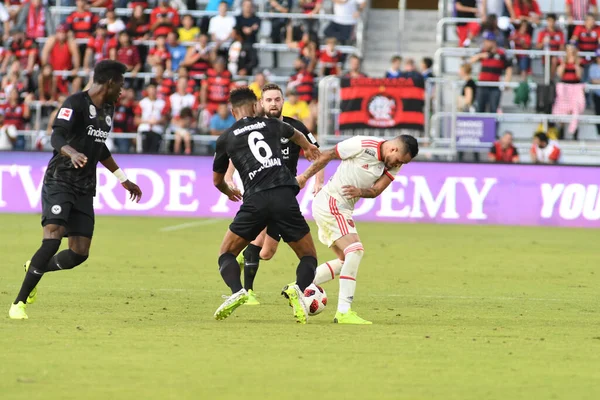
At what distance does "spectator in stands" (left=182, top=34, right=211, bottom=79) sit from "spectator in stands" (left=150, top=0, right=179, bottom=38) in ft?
3.52

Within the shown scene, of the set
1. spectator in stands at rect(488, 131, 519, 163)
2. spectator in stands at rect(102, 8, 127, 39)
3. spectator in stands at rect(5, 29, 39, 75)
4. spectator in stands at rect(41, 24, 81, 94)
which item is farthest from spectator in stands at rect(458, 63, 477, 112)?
spectator in stands at rect(5, 29, 39, 75)

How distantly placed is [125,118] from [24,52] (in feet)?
12.0

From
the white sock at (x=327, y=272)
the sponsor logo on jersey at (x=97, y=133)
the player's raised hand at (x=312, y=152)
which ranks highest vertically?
the sponsor logo on jersey at (x=97, y=133)

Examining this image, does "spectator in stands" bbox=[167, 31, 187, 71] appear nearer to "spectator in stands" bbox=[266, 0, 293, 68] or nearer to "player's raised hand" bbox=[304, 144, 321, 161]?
"spectator in stands" bbox=[266, 0, 293, 68]

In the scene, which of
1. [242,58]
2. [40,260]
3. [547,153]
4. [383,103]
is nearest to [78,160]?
[40,260]

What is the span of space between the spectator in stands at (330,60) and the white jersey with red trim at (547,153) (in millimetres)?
5117

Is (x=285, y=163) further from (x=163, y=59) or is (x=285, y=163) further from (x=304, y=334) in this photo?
(x=163, y=59)

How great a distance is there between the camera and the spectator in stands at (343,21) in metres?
29.1

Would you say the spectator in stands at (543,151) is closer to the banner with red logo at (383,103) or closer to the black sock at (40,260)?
the banner with red logo at (383,103)

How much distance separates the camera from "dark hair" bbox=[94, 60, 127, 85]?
1005 centimetres

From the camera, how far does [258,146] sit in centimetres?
993

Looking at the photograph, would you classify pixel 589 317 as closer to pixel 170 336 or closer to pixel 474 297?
pixel 474 297

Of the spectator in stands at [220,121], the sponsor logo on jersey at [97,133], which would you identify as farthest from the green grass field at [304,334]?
the spectator in stands at [220,121]

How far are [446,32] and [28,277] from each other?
21031 mm
